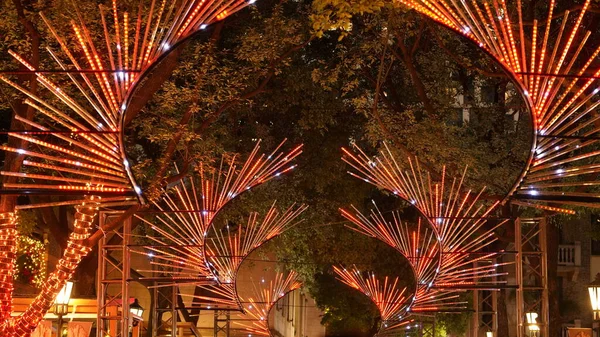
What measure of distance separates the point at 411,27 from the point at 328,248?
1102cm

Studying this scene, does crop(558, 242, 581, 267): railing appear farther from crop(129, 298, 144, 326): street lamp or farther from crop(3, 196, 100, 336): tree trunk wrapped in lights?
crop(3, 196, 100, 336): tree trunk wrapped in lights

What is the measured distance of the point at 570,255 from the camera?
41.7 meters

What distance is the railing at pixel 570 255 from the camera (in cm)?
4141

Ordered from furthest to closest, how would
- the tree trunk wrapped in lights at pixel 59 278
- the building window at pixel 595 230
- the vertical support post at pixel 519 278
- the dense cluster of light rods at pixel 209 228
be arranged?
the building window at pixel 595 230 → the vertical support post at pixel 519 278 → the dense cluster of light rods at pixel 209 228 → the tree trunk wrapped in lights at pixel 59 278

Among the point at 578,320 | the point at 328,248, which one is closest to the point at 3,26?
the point at 328,248

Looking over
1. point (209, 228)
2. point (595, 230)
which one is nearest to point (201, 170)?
point (209, 228)

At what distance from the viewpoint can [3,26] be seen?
17.6 meters

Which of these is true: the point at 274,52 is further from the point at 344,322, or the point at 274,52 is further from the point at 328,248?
the point at 344,322

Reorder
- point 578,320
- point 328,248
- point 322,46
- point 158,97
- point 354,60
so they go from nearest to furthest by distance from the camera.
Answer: point 158,97
point 354,60
point 322,46
point 328,248
point 578,320

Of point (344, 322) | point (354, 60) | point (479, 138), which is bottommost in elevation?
point (344, 322)

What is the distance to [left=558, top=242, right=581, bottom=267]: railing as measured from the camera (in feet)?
136

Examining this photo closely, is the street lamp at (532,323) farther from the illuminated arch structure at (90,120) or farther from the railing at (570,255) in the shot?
the railing at (570,255)

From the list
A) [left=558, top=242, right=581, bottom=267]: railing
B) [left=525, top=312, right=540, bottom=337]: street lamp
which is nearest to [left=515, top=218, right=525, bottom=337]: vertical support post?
[left=525, top=312, right=540, bottom=337]: street lamp

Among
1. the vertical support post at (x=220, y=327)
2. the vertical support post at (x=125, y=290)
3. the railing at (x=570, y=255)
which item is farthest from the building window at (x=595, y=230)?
the vertical support post at (x=125, y=290)
